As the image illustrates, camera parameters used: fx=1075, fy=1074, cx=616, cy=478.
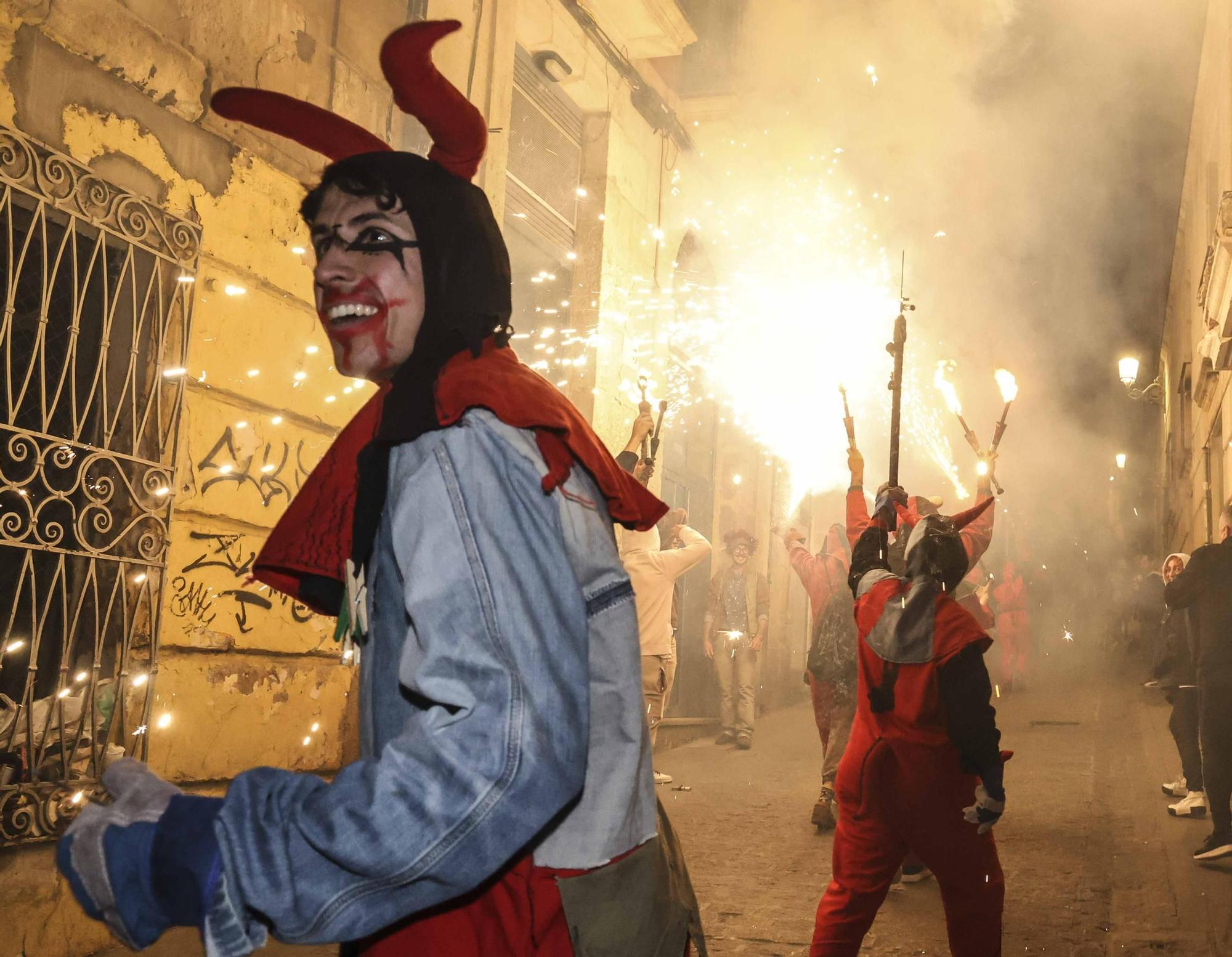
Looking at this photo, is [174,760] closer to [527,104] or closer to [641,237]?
[527,104]

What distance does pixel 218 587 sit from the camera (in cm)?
546

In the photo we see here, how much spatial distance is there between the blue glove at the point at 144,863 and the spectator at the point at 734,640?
38.6 ft

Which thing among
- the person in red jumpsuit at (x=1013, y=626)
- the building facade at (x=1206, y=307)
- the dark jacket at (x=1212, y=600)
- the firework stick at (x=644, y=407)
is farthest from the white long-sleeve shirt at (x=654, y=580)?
the person in red jumpsuit at (x=1013, y=626)

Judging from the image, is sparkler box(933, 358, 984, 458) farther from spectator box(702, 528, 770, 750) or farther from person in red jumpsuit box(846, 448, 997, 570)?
spectator box(702, 528, 770, 750)

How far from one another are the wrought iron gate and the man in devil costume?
292 centimetres

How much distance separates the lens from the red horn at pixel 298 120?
1945 mm

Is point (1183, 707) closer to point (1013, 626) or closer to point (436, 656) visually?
point (436, 656)

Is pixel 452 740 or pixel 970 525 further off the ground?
pixel 970 525

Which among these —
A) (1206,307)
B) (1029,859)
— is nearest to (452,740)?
(1029,859)

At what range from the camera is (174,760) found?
201 inches

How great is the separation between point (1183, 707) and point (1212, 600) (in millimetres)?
1868

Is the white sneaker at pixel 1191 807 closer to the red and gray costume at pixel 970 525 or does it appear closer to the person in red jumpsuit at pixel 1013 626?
the red and gray costume at pixel 970 525

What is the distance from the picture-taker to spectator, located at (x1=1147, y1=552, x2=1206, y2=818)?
836cm

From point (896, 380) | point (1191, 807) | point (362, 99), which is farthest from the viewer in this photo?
point (1191, 807)
